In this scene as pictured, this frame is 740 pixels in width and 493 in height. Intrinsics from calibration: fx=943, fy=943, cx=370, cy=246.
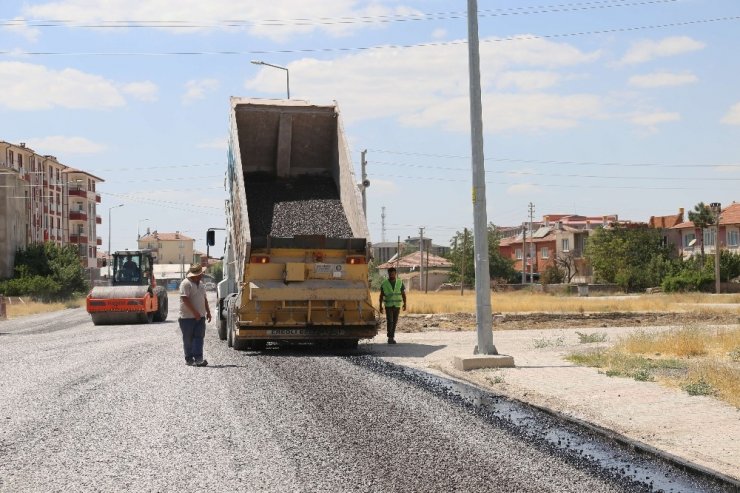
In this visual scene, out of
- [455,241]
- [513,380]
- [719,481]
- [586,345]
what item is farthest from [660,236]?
[719,481]

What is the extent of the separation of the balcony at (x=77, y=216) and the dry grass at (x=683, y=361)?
90.2m

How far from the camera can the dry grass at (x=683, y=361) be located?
10792mm

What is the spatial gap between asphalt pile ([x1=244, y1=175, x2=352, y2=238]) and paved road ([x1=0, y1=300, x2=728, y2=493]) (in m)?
4.22

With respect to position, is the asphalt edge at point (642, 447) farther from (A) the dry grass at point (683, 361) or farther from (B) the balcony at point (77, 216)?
(B) the balcony at point (77, 216)

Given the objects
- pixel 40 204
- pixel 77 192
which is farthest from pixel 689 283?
pixel 77 192

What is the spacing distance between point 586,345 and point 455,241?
73.8 m

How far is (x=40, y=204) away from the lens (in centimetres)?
8731

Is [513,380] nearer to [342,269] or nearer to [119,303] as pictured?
[342,269]

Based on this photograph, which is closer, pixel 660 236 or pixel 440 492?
pixel 440 492

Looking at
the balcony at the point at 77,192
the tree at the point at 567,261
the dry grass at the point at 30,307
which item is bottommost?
the dry grass at the point at 30,307

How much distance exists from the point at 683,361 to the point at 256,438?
8.63 metres

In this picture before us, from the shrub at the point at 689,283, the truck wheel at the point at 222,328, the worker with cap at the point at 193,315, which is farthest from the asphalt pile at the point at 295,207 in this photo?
the shrub at the point at 689,283

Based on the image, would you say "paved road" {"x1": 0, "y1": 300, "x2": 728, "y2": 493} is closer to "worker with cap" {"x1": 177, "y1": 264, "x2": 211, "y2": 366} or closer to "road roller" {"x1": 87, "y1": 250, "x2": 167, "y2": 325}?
"worker with cap" {"x1": 177, "y1": 264, "x2": 211, "y2": 366}

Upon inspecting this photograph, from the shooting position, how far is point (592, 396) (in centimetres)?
1065
